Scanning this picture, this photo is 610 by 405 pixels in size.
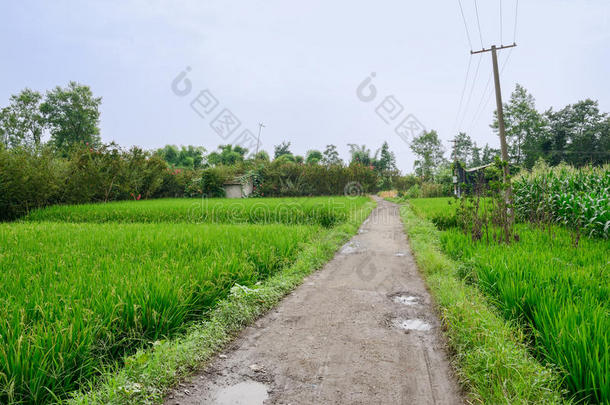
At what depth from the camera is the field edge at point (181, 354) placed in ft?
6.05

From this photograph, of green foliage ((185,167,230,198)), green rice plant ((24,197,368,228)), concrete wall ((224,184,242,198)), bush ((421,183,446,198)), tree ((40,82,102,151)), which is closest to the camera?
green rice plant ((24,197,368,228))

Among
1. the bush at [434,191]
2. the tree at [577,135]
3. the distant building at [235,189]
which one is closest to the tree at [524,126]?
the tree at [577,135]

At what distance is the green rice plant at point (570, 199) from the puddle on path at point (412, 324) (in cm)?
364

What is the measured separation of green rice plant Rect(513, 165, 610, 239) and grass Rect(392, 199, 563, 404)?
3.31m

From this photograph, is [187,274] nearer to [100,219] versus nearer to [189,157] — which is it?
[100,219]

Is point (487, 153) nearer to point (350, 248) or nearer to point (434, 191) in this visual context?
point (434, 191)

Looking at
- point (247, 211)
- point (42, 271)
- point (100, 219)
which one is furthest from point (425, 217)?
point (100, 219)

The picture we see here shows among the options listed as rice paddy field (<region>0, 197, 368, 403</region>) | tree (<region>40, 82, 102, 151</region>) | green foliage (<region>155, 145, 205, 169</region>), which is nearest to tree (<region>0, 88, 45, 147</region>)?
tree (<region>40, 82, 102, 151</region>)

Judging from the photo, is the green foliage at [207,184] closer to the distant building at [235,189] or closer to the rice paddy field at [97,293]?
the distant building at [235,189]

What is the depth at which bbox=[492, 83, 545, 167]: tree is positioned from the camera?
146 ft

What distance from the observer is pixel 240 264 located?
4.09 metres

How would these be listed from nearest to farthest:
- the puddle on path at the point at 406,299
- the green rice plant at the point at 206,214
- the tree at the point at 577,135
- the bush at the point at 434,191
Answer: the puddle on path at the point at 406,299, the green rice plant at the point at 206,214, the bush at the point at 434,191, the tree at the point at 577,135

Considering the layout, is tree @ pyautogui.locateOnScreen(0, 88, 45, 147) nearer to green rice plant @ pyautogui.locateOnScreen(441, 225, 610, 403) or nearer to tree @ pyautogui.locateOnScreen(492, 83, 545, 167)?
green rice plant @ pyautogui.locateOnScreen(441, 225, 610, 403)

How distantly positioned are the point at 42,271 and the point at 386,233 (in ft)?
26.5
